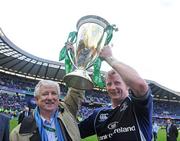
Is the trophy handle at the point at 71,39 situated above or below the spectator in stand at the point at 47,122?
above

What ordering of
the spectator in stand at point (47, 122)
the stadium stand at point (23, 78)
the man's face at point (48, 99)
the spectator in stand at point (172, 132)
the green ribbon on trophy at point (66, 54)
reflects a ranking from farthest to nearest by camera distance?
the stadium stand at point (23, 78)
the spectator in stand at point (172, 132)
the green ribbon on trophy at point (66, 54)
the man's face at point (48, 99)
the spectator in stand at point (47, 122)

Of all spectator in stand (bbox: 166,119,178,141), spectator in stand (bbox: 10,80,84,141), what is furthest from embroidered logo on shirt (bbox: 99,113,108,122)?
spectator in stand (bbox: 166,119,178,141)

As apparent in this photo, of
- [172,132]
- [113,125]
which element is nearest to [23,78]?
[172,132]

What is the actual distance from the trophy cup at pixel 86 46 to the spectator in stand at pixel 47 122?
0.27 m

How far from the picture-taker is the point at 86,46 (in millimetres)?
3910

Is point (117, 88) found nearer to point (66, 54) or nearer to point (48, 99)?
point (48, 99)

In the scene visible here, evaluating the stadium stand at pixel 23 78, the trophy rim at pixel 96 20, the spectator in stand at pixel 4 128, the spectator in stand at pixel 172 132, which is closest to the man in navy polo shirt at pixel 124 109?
the trophy rim at pixel 96 20

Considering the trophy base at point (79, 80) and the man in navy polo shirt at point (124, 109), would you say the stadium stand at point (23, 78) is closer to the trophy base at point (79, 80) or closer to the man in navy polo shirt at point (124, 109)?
the trophy base at point (79, 80)

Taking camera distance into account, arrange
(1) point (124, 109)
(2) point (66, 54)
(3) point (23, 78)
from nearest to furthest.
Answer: (1) point (124, 109), (2) point (66, 54), (3) point (23, 78)

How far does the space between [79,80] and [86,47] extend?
40 centimetres

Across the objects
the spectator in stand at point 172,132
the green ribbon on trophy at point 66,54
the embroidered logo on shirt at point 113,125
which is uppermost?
the green ribbon on trophy at point 66,54

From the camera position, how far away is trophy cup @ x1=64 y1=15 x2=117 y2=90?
12.3ft

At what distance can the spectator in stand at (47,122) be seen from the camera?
3.38m

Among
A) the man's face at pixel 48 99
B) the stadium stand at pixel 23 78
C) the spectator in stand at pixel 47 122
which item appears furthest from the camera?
the stadium stand at pixel 23 78
